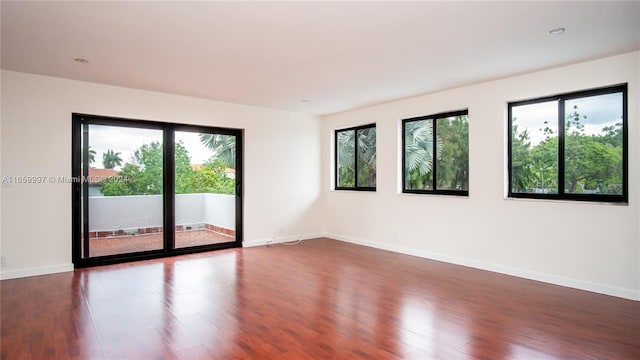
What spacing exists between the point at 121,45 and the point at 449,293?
13.8 feet

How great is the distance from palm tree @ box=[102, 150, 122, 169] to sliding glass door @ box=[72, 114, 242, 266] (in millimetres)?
12

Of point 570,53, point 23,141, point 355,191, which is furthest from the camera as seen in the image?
point 355,191

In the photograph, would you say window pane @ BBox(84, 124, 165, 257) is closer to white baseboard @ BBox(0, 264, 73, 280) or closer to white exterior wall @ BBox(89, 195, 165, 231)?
white exterior wall @ BBox(89, 195, 165, 231)

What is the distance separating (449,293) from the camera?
12.3 ft

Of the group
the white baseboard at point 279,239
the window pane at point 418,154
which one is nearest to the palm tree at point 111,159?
the white baseboard at point 279,239

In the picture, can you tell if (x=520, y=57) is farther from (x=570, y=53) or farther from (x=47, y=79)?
(x=47, y=79)

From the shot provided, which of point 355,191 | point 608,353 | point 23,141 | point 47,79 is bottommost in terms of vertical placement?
point 608,353

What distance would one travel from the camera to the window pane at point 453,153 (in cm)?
504

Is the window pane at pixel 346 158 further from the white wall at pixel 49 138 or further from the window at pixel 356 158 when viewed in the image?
the white wall at pixel 49 138

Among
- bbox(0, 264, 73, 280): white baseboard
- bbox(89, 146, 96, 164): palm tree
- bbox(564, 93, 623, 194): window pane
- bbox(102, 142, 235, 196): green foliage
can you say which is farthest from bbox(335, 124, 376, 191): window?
bbox(0, 264, 73, 280): white baseboard

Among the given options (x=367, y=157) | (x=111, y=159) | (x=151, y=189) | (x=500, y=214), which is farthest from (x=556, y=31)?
(x=111, y=159)

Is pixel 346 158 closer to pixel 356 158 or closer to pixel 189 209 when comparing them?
pixel 356 158

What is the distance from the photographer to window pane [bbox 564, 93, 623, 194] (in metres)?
3.77

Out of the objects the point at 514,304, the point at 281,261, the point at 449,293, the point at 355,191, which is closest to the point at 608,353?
the point at 514,304
